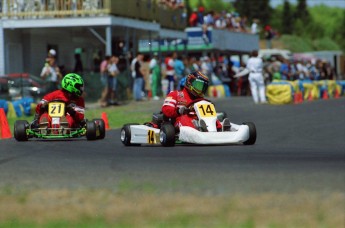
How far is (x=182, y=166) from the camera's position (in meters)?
11.0

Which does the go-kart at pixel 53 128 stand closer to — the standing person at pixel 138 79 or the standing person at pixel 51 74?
the standing person at pixel 51 74

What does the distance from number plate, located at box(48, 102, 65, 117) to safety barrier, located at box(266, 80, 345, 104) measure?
16378 millimetres

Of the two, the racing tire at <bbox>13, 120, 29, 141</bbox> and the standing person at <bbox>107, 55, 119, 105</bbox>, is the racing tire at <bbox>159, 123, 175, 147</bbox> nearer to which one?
the racing tire at <bbox>13, 120, 29, 141</bbox>

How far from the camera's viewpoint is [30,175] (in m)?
10.4

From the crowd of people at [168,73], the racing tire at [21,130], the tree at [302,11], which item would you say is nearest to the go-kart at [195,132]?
the racing tire at [21,130]

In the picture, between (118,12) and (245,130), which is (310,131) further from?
(118,12)

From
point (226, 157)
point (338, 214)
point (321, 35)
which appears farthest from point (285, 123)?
point (321, 35)

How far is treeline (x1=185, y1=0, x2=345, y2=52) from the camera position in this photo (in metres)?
115

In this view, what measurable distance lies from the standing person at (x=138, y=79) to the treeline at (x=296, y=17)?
75502mm

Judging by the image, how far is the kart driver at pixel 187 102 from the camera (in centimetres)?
1450

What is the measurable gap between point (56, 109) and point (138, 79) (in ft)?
52.5

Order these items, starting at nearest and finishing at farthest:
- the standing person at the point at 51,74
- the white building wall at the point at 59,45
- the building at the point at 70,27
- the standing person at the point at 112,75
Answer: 1. the standing person at the point at 51,74
2. the standing person at the point at 112,75
3. the building at the point at 70,27
4. the white building wall at the point at 59,45

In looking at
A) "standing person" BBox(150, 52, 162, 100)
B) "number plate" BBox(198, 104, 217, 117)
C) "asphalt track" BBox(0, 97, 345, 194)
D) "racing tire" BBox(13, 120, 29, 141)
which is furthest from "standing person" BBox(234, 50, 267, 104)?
"number plate" BBox(198, 104, 217, 117)

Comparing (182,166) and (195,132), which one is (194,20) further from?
(182,166)
